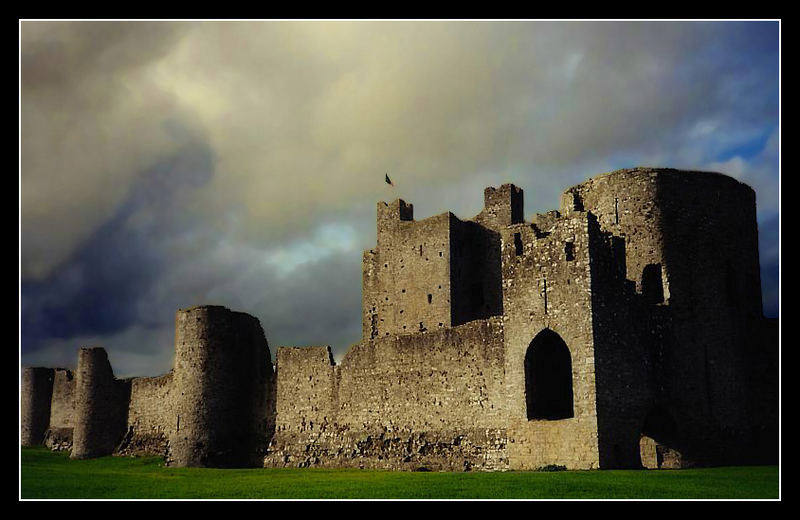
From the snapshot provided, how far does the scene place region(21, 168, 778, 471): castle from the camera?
30250 mm

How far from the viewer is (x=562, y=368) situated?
32812 millimetres

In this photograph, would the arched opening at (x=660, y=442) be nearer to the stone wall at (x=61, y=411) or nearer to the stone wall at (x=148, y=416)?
the stone wall at (x=148, y=416)

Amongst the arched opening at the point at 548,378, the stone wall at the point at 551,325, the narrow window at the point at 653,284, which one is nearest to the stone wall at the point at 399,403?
the stone wall at the point at 551,325

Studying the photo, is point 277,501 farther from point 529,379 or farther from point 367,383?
point 367,383

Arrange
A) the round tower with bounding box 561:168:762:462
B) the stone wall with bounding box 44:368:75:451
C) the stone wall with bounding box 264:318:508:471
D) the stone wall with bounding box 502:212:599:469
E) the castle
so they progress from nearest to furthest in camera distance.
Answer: the stone wall with bounding box 502:212:599:469, the castle, the round tower with bounding box 561:168:762:462, the stone wall with bounding box 264:318:508:471, the stone wall with bounding box 44:368:75:451

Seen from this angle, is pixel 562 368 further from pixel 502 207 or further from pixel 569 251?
pixel 502 207

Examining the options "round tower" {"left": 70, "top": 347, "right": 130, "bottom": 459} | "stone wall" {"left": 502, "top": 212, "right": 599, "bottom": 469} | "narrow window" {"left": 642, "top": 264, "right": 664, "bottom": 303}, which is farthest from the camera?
"round tower" {"left": 70, "top": 347, "right": 130, "bottom": 459}

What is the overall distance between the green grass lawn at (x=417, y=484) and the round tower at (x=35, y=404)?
2264 cm

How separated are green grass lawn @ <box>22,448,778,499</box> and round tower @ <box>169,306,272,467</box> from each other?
5928 millimetres

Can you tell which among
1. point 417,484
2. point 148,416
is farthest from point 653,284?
point 148,416

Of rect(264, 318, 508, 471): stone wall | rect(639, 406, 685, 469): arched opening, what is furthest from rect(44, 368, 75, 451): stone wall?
rect(639, 406, 685, 469): arched opening

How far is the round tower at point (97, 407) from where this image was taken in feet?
155

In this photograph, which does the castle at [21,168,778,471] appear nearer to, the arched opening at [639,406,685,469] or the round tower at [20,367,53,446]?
the arched opening at [639,406,685,469]

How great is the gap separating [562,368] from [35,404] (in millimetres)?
35660
